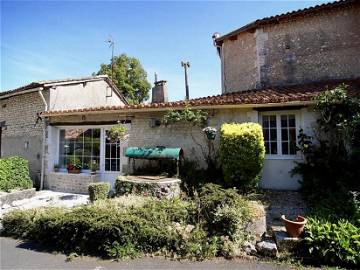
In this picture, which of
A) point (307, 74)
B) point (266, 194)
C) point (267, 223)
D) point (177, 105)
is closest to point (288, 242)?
point (267, 223)


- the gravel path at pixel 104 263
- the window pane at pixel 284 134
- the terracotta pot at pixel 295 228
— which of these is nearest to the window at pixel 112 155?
the gravel path at pixel 104 263

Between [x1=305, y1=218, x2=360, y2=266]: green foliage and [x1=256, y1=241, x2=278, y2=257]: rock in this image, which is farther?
[x1=256, y1=241, x2=278, y2=257]: rock

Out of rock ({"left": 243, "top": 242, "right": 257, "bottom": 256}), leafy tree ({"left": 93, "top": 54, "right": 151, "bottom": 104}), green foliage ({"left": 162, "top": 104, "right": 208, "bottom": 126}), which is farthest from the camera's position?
leafy tree ({"left": 93, "top": 54, "right": 151, "bottom": 104})

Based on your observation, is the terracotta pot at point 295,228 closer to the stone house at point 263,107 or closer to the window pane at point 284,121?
the stone house at point 263,107

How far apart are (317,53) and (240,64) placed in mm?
3689

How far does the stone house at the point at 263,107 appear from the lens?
901cm

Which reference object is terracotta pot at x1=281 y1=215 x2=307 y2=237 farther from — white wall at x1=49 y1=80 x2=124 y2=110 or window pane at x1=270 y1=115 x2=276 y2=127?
white wall at x1=49 y1=80 x2=124 y2=110

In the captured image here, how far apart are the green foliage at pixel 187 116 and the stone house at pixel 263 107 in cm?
21

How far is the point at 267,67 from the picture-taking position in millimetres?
12664

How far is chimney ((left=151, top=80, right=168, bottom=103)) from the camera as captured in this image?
15.1m

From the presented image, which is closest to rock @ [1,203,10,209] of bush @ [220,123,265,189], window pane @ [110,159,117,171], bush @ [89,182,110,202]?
bush @ [89,182,110,202]

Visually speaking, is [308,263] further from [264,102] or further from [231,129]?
[264,102]

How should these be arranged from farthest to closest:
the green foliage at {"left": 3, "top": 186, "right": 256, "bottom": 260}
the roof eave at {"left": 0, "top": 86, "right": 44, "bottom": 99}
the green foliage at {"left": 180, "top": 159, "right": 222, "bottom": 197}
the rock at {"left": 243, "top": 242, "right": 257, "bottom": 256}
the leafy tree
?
the leafy tree, the roof eave at {"left": 0, "top": 86, "right": 44, "bottom": 99}, the green foliage at {"left": 180, "top": 159, "right": 222, "bottom": 197}, the green foliage at {"left": 3, "top": 186, "right": 256, "bottom": 260}, the rock at {"left": 243, "top": 242, "right": 257, "bottom": 256}

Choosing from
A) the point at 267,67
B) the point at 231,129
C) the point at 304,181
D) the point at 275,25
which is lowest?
the point at 304,181
